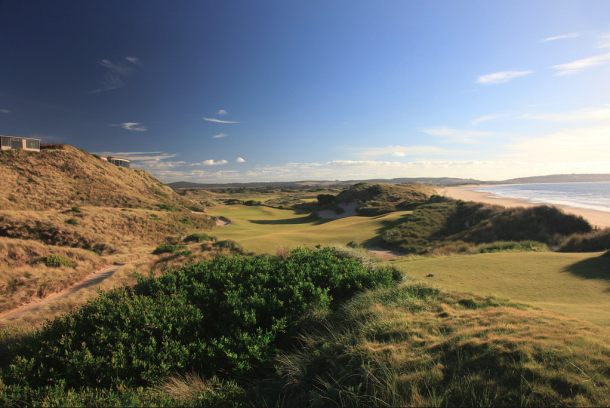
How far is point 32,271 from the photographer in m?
9.20

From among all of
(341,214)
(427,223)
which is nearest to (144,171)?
(341,214)

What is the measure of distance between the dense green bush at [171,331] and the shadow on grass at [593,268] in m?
5.94

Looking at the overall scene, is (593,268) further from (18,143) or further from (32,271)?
(18,143)

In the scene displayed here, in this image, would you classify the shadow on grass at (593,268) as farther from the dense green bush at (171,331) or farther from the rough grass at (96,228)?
the rough grass at (96,228)

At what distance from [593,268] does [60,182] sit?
105 feet

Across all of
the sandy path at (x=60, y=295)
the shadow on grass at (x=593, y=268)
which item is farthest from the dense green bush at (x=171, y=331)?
the shadow on grass at (x=593, y=268)

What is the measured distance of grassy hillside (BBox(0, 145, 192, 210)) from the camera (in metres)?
18.8

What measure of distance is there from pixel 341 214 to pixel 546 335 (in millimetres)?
33797

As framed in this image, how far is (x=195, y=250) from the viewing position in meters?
12.6

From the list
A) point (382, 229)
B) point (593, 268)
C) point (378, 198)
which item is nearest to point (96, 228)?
point (382, 229)

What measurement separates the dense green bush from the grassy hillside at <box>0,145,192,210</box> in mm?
20389

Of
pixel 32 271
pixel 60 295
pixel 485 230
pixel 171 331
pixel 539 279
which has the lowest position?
pixel 60 295

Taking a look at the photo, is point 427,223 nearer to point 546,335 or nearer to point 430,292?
point 430,292

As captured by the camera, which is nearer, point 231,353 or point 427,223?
point 231,353
